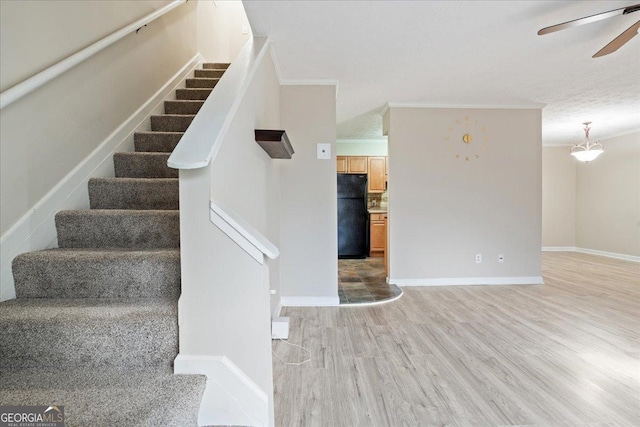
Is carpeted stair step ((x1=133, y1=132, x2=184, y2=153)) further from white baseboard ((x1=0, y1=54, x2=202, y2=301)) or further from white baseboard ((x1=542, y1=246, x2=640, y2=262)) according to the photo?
white baseboard ((x1=542, y1=246, x2=640, y2=262))

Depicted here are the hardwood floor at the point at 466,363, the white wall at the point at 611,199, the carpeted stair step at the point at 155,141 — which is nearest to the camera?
the hardwood floor at the point at 466,363

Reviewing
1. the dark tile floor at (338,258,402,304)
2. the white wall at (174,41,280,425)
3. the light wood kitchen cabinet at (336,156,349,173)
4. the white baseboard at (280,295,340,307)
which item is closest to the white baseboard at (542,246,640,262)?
the dark tile floor at (338,258,402,304)

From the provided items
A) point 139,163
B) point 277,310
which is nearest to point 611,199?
point 277,310

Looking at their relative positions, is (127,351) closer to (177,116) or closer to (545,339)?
(177,116)

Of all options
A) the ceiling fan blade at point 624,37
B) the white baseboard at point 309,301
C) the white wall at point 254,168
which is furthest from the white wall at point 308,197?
the ceiling fan blade at point 624,37

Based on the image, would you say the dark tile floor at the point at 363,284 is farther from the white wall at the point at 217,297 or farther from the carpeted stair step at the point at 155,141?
the carpeted stair step at the point at 155,141

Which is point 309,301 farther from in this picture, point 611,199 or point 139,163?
point 611,199

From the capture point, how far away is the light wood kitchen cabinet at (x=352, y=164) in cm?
611

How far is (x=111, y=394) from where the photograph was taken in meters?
0.99

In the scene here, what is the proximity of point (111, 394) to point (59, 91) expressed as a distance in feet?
5.24

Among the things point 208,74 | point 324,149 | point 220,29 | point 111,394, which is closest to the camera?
point 111,394

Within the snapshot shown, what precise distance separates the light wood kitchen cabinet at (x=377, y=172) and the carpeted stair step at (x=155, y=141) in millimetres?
4477

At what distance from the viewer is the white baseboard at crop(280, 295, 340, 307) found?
302cm

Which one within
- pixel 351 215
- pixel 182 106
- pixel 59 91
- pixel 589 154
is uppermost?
pixel 182 106
